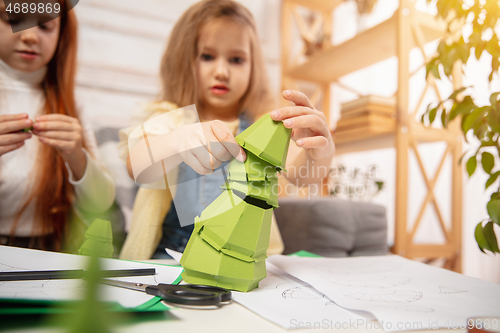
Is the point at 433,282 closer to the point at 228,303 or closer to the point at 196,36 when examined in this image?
the point at 228,303

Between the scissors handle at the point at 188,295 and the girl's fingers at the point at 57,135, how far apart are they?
0.31 metres

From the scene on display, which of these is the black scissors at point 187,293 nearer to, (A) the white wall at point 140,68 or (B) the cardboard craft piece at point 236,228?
(B) the cardboard craft piece at point 236,228

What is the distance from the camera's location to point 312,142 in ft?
1.07

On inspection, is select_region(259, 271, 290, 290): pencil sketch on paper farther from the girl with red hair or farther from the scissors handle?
the girl with red hair

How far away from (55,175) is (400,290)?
544 mm

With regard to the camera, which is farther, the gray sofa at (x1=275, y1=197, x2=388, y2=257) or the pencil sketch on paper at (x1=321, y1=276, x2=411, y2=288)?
the gray sofa at (x1=275, y1=197, x2=388, y2=257)

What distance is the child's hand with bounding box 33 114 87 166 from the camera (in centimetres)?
42

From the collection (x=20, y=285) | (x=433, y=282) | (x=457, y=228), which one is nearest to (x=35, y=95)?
(x=20, y=285)

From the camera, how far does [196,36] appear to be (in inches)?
22.2

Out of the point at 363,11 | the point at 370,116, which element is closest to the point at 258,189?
the point at 370,116

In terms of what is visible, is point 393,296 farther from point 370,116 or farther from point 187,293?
point 370,116

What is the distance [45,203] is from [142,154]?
258 mm

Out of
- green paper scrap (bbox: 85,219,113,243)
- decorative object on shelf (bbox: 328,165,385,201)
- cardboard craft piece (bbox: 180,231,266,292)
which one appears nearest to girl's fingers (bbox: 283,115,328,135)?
cardboard craft piece (bbox: 180,231,266,292)

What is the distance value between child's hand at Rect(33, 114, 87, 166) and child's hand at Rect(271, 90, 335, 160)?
330 mm
